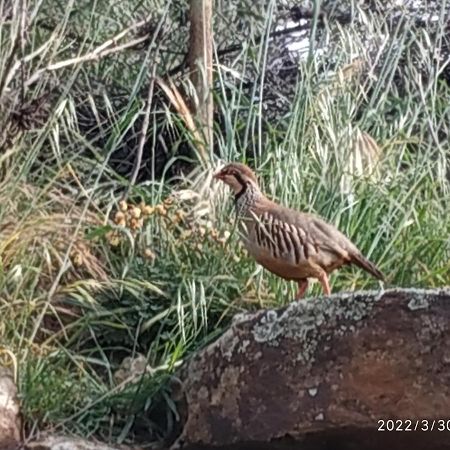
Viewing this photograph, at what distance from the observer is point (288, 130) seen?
617 cm

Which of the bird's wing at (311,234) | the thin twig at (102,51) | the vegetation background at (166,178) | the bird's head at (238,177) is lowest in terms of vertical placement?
the vegetation background at (166,178)

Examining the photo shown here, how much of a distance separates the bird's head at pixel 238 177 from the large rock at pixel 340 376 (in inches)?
39.1

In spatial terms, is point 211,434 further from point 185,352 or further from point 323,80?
point 323,80

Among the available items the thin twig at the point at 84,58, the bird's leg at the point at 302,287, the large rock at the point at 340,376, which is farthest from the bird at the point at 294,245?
the thin twig at the point at 84,58

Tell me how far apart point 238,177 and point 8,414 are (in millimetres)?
1410

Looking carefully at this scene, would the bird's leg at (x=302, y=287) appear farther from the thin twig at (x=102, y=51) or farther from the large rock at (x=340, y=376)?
the thin twig at (x=102, y=51)

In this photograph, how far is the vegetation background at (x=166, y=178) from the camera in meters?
4.95

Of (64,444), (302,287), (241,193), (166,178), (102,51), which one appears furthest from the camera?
(166,178)

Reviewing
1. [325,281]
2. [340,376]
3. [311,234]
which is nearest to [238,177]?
[311,234]

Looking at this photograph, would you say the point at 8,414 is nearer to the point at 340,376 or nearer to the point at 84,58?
the point at 340,376

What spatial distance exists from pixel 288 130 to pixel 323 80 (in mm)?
455

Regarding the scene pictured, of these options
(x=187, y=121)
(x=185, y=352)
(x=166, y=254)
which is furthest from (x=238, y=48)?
(x=185, y=352)

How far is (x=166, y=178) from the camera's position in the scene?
679cm
